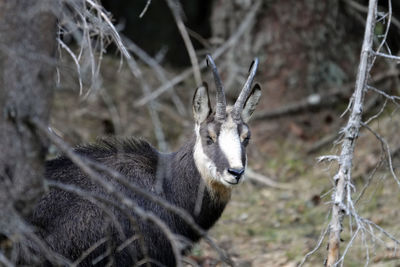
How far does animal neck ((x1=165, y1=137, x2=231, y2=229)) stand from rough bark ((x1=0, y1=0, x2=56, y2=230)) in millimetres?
2262

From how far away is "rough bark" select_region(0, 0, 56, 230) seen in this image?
3252 millimetres

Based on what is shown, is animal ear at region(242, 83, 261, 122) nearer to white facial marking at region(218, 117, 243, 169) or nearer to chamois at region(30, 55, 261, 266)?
chamois at region(30, 55, 261, 266)

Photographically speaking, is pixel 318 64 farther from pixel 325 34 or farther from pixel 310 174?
pixel 310 174

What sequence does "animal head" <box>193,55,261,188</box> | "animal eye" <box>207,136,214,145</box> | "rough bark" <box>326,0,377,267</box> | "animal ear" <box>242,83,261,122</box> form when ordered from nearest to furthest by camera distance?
1. "rough bark" <box>326,0,377,267</box>
2. "animal head" <box>193,55,261,188</box>
3. "animal eye" <box>207,136,214,145</box>
4. "animal ear" <box>242,83,261,122</box>

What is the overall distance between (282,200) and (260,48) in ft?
9.13

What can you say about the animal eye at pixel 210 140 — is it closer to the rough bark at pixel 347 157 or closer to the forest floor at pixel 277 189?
the forest floor at pixel 277 189

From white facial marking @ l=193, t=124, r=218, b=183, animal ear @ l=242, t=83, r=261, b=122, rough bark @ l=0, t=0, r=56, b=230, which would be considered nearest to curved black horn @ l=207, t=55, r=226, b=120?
white facial marking @ l=193, t=124, r=218, b=183

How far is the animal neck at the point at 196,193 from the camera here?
5461mm

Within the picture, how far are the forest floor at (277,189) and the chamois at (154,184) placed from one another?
0.45 metres

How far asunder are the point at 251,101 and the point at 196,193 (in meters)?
1.11

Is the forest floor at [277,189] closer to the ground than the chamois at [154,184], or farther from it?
closer to the ground

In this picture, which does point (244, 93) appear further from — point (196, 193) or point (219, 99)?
point (196, 193)

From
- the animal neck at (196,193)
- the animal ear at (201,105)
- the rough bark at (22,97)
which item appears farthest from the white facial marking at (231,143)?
the rough bark at (22,97)

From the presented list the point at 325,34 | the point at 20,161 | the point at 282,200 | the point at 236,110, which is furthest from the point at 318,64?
the point at 20,161
